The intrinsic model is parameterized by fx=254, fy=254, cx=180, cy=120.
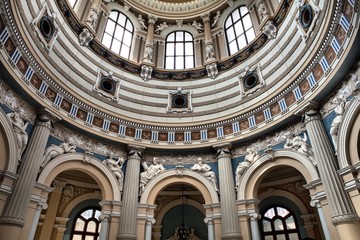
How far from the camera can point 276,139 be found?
11391mm

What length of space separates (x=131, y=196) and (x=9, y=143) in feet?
17.4

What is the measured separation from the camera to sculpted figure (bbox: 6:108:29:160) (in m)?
8.88

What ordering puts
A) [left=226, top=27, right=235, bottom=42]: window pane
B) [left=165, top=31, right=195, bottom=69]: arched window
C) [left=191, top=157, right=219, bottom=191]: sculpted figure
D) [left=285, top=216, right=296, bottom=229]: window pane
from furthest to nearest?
[left=165, top=31, right=195, bottom=69]: arched window
[left=226, top=27, right=235, bottom=42]: window pane
[left=285, top=216, right=296, bottom=229]: window pane
[left=191, top=157, right=219, bottom=191]: sculpted figure

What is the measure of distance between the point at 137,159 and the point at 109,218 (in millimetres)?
2960

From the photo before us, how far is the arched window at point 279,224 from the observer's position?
43.9 ft

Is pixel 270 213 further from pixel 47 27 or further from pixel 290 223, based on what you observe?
pixel 47 27

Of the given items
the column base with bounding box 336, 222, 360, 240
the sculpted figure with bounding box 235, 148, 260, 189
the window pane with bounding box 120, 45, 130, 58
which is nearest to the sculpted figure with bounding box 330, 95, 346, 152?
the column base with bounding box 336, 222, 360, 240

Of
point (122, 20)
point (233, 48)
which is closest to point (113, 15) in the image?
point (122, 20)

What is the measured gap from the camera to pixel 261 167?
1138cm

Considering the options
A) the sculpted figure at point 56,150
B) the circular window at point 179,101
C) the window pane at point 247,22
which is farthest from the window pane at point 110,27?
the window pane at point 247,22

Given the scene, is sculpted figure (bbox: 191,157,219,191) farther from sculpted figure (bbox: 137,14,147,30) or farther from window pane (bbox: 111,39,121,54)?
sculpted figure (bbox: 137,14,147,30)

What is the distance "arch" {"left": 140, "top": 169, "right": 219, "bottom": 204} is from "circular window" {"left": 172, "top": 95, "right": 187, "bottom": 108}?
4032 mm

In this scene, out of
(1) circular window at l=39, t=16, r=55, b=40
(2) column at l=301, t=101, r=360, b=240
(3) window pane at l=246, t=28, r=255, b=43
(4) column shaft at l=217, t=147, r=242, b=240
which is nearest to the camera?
(2) column at l=301, t=101, r=360, b=240

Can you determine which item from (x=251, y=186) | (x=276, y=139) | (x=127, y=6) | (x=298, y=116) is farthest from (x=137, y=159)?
(x=127, y=6)
